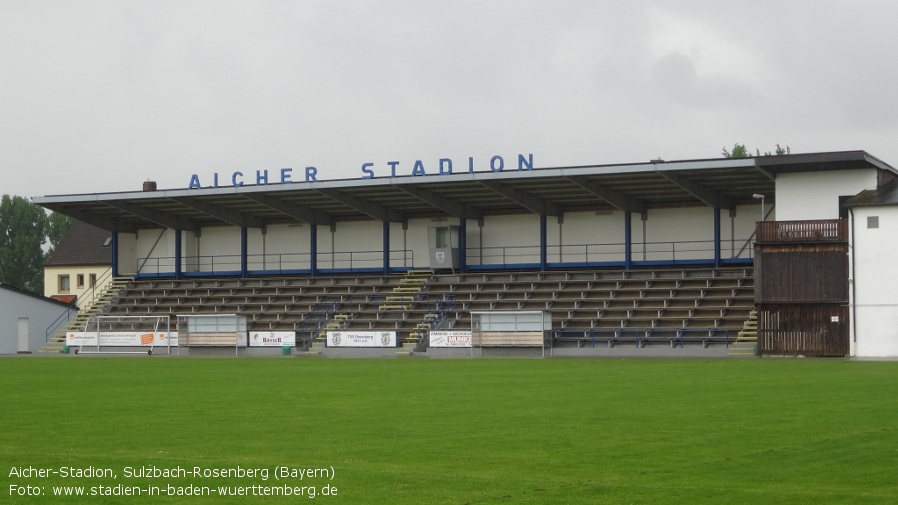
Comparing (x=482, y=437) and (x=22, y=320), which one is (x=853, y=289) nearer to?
(x=482, y=437)

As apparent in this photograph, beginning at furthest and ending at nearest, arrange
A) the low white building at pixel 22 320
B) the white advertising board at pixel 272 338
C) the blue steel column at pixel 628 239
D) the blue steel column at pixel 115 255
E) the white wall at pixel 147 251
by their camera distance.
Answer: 1. the white wall at pixel 147 251
2. the blue steel column at pixel 115 255
3. the low white building at pixel 22 320
4. the blue steel column at pixel 628 239
5. the white advertising board at pixel 272 338

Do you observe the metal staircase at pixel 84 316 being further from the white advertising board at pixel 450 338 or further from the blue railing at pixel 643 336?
the blue railing at pixel 643 336

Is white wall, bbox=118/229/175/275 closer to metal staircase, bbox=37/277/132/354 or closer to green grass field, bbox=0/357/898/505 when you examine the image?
metal staircase, bbox=37/277/132/354

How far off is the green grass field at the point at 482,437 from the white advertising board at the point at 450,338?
23.0m

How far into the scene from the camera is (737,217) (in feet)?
201

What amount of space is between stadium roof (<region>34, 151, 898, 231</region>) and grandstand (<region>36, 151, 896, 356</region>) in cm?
11

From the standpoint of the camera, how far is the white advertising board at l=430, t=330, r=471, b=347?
55.3m

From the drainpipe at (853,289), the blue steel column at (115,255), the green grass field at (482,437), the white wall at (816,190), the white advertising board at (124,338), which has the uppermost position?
the white wall at (816,190)

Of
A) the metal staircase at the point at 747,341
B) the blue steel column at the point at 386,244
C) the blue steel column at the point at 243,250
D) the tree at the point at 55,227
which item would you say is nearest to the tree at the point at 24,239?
the tree at the point at 55,227

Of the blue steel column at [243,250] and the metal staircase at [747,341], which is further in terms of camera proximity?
the blue steel column at [243,250]

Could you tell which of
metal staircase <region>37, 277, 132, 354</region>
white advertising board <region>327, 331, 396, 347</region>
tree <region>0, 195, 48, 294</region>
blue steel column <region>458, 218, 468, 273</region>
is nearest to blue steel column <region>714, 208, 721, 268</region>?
blue steel column <region>458, 218, 468, 273</region>

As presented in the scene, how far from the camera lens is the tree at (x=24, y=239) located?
133 metres

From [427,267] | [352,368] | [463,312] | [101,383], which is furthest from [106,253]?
[101,383]

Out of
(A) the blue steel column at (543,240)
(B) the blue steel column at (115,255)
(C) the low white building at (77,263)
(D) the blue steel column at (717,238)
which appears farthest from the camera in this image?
(C) the low white building at (77,263)
